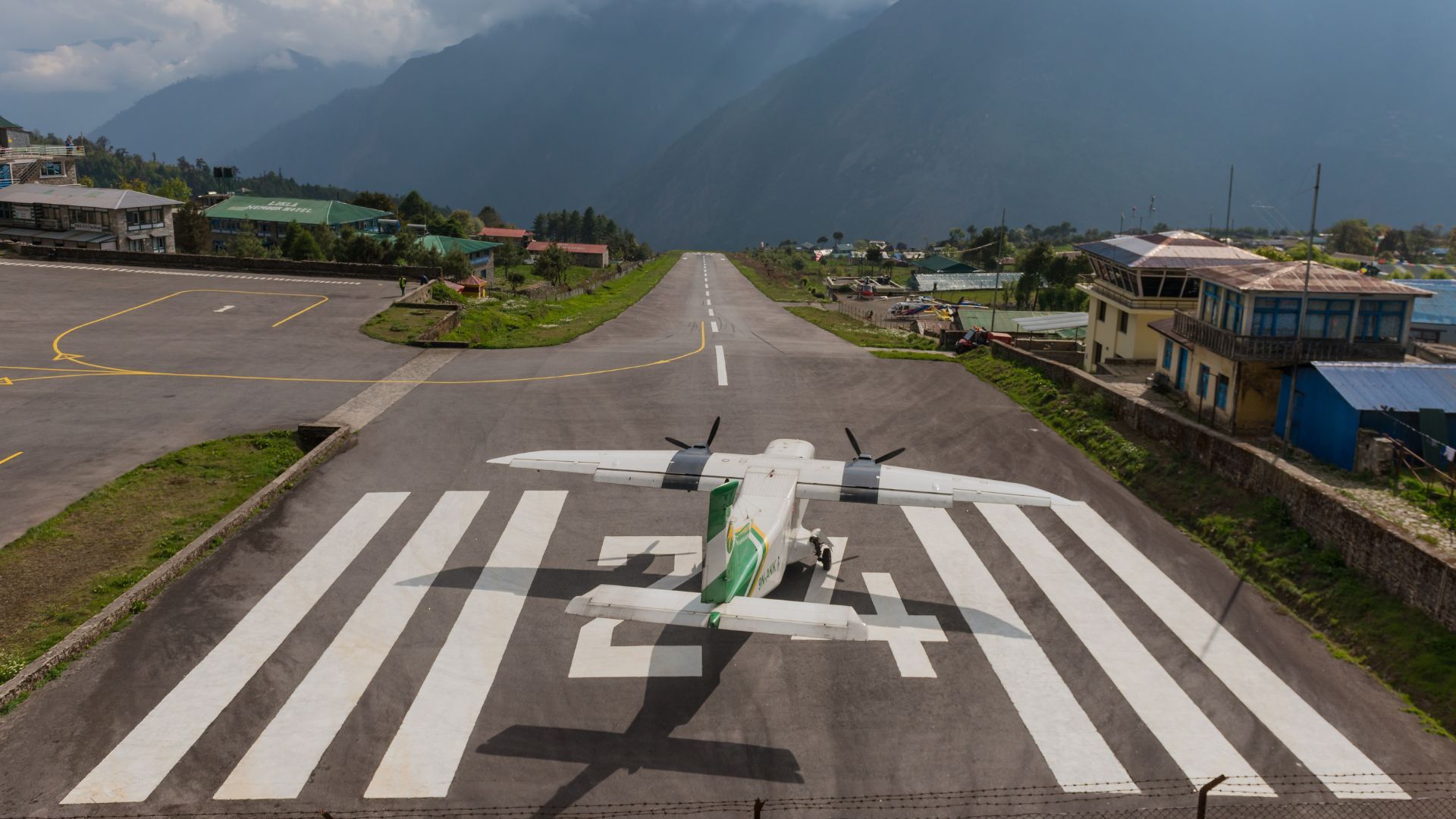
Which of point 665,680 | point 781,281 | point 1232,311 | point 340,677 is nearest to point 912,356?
point 1232,311

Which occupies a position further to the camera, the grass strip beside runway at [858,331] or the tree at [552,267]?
the tree at [552,267]

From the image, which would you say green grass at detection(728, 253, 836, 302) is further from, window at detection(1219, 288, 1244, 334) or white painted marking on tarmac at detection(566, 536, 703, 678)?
white painted marking on tarmac at detection(566, 536, 703, 678)

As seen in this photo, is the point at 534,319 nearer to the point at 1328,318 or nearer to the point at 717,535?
the point at 1328,318

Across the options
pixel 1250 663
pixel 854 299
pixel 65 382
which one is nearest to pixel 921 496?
pixel 1250 663

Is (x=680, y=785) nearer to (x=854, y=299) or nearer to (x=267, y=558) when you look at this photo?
(x=267, y=558)

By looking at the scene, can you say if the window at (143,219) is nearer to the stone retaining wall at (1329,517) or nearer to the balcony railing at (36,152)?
the balcony railing at (36,152)

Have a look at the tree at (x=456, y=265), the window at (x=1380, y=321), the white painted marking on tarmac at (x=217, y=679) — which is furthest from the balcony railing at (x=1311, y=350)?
the tree at (x=456, y=265)

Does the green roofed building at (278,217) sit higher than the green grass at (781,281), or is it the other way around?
the green roofed building at (278,217)
